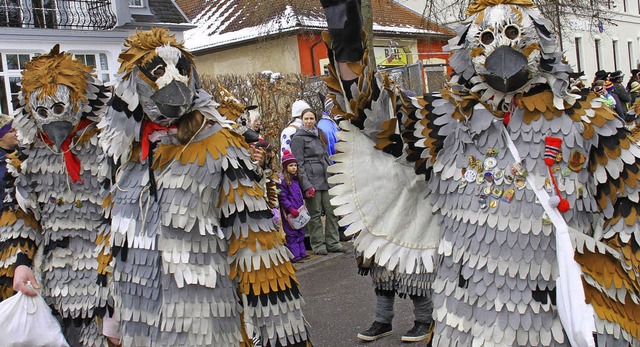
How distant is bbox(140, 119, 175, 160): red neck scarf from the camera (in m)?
3.26

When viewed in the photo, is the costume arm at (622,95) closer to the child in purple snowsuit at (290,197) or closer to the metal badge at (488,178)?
the child in purple snowsuit at (290,197)

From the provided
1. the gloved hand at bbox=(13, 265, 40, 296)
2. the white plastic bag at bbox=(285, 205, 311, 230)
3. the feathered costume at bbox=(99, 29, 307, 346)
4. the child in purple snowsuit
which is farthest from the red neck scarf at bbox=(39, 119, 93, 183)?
the white plastic bag at bbox=(285, 205, 311, 230)

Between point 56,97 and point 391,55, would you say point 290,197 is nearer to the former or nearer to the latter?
point 56,97

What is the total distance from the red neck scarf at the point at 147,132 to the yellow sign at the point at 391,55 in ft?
64.3

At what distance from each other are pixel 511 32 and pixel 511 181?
1.99 feet

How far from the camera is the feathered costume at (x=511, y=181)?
265 centimetres

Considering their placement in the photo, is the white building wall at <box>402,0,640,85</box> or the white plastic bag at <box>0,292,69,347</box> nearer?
the white plastic bag at <box>0,292,69,347</box>

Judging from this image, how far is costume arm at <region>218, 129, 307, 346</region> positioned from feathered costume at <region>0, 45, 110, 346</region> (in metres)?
1.14

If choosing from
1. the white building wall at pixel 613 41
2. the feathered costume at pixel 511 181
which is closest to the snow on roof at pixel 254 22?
the white building wall at pixel 613 41

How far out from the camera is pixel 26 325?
3.77m

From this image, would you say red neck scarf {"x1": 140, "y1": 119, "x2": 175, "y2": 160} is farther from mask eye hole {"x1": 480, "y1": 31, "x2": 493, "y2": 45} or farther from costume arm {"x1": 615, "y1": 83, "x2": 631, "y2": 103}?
costume arm {"x1": 615, "y1": 83, "x2": 631, "y2": 103}

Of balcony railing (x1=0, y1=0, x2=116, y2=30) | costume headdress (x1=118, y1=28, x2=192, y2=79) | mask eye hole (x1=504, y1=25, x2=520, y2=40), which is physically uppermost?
balcony railing (x1=0, y1=0, x2=116, y2=30)

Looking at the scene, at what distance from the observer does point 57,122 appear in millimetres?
3979

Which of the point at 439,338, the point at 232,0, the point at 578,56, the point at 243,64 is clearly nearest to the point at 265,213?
the point at 439,338
